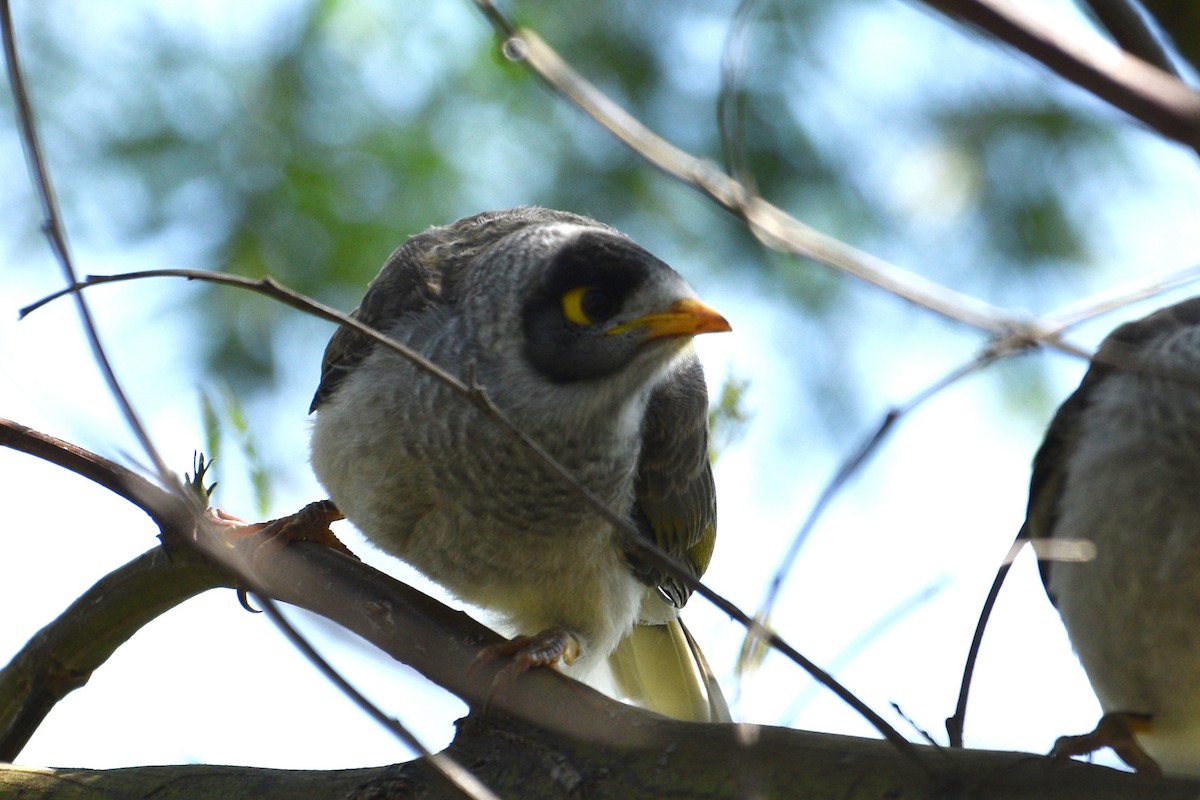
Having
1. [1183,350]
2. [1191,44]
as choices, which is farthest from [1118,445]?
[1191,44]

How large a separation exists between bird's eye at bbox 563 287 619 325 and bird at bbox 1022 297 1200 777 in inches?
44.2

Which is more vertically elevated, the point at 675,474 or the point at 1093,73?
the point at 675,474

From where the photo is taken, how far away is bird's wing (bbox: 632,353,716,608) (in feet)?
11.5

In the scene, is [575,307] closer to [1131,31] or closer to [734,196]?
[734,196]

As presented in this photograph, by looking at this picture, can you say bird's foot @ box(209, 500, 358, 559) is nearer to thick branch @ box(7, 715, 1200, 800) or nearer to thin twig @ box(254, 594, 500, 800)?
thick branch @ box(7, 715, 1200, 800)

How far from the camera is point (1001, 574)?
1995mm

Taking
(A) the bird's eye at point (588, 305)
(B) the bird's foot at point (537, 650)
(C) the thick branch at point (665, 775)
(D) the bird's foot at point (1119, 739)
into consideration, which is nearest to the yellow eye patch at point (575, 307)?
(A) the bird's eye at point (588, 305)

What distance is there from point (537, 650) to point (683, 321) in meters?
0.88

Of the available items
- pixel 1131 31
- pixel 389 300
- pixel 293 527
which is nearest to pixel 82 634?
pixel 293 527

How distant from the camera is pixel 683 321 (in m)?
2.92

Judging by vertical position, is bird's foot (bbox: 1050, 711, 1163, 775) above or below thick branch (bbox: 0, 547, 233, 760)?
below

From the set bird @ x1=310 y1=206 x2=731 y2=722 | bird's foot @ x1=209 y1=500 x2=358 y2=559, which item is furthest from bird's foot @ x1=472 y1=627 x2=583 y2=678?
bird's foot @ x1=209 y1=500 x2=358 y2=559

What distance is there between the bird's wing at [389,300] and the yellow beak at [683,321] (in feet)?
2.36

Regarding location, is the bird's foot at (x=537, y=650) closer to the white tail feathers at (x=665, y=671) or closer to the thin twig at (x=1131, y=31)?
the white tail feathers at (x=665, y=671)
